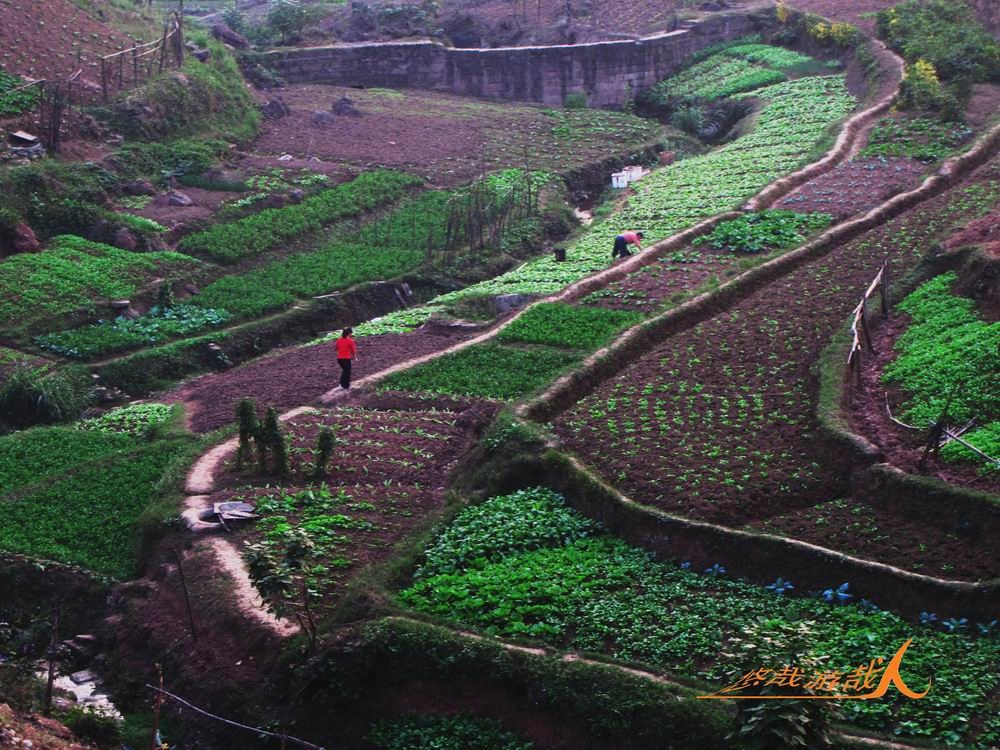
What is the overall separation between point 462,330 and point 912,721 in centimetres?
1906

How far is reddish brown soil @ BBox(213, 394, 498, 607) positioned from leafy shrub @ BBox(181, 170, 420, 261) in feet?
44.8

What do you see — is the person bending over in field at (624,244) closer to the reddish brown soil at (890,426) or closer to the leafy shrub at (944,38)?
the reddish brown soil at (890,426)

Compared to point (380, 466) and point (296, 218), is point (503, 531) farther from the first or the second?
point (296, 218)

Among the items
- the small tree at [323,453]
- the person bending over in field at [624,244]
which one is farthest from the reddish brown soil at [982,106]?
the small tree at [323,453]

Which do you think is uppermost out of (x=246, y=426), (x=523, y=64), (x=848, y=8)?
(x=848, y=8)

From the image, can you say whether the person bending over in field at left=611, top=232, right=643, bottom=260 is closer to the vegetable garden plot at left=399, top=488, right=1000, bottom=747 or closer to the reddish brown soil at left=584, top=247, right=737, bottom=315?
the reddish brown soil at left=584, top=247, right=737, bottom=315

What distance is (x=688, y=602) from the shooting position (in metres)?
18.2

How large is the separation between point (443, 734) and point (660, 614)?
3.52 metres

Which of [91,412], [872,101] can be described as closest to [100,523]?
[91,412]

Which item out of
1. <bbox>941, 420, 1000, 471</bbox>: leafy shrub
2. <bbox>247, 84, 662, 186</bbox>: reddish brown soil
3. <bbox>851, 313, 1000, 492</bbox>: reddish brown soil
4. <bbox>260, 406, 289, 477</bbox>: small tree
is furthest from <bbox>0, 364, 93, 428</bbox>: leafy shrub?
<bbox>941, 420, 1000, 471</bbox>: leafy shrub

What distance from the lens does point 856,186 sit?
121ft

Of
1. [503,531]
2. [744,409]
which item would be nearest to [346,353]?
[503,531]

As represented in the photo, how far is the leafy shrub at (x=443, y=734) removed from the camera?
1711cm

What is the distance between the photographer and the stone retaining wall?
5812cm
